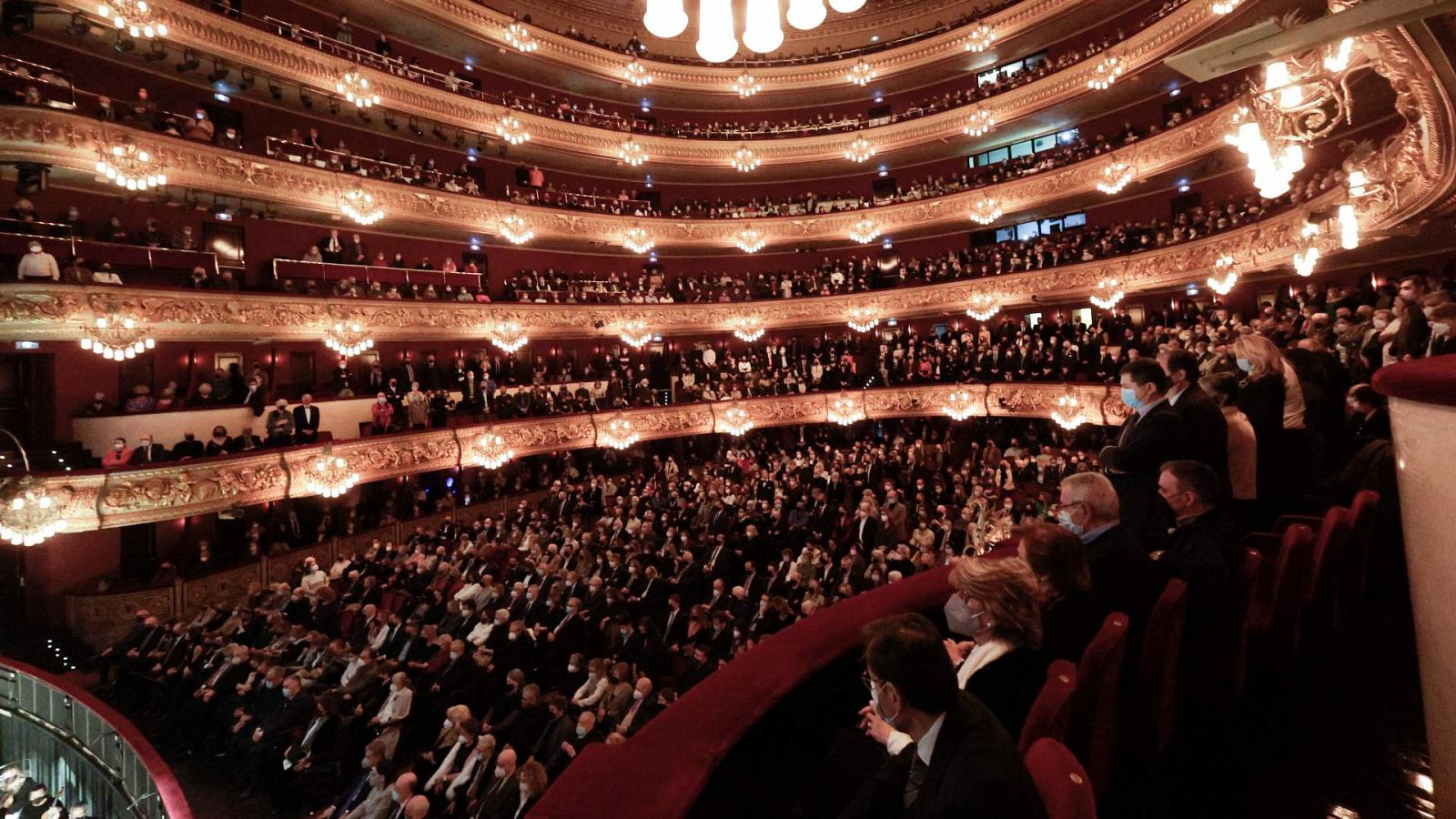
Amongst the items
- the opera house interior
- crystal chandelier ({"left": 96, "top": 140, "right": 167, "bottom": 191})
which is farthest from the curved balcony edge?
crystal chandelier ({"left": 96, "top": 140, "right": 167, "bottom": 191})

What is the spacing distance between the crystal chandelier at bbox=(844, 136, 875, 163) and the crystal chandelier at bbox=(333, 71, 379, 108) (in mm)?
14221

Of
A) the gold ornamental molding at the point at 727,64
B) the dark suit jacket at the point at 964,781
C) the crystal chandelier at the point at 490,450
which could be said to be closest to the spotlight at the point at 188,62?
the gold ornamental molding at the point at 727,64

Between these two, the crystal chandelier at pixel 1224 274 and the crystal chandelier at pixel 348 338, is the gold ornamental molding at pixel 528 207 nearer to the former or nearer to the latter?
the crystal chandelier at pixel 348 338

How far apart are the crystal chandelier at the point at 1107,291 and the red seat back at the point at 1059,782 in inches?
708

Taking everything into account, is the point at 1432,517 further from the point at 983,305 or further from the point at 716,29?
the point at 983,305

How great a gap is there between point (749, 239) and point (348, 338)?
12.6 m

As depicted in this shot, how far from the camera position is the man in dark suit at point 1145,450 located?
3361 mm

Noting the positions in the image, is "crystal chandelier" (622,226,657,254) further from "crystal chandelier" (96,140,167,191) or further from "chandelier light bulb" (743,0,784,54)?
"chandelier light bulb" (743,0,784,54)

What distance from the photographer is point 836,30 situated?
81.8 ft

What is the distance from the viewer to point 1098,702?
7.03 feet

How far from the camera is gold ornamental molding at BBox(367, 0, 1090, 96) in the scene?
1844cm

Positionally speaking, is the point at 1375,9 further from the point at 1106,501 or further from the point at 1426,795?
the point at 1426,795

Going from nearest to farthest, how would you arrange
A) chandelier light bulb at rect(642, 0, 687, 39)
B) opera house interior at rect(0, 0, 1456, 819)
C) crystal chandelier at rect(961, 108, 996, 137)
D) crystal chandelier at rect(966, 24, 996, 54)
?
1. opera house interior at rect(0, 0, 1456, 819)
2. chandelier light bulb at rect(642, 0, 687, 39)
3. crystal chandelier at rect(961, 108, 996, 137)
4. crystal chandelier at rect(966, 24, 996, 54)

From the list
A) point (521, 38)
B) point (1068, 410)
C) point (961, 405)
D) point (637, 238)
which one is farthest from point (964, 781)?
point (521, 38)
